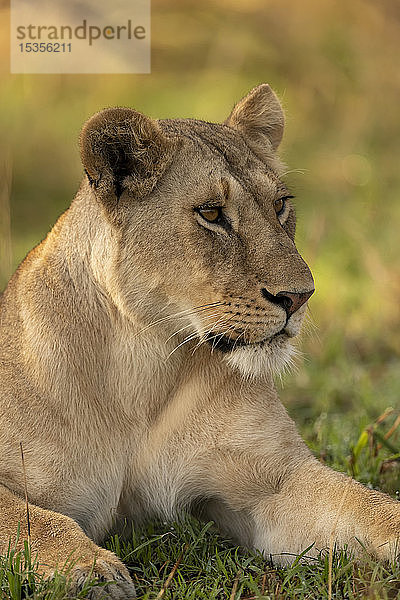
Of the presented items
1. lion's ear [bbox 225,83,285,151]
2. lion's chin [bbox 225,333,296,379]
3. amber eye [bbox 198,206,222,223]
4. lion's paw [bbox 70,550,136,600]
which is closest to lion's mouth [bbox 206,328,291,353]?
lion's chin [bbox 225,333,296,379]

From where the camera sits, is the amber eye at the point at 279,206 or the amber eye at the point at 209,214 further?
the amber eye at the point at 279,206

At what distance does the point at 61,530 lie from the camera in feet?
7.98

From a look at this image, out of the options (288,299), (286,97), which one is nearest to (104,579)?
(288,299)

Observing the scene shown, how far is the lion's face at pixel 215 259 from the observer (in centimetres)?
257

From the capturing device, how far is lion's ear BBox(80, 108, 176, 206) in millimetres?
2592

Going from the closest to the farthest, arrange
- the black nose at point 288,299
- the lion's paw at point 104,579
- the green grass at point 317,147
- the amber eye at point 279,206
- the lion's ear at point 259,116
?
the lion's paw at point 104,579, the black nose at point 288,299, the amber eye at point 279,206, the lion's ear at point 259,116, the green grass at point 317,147

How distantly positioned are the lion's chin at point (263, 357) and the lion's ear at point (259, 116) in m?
0.80

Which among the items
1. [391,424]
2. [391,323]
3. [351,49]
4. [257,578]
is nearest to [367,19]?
[351,49]

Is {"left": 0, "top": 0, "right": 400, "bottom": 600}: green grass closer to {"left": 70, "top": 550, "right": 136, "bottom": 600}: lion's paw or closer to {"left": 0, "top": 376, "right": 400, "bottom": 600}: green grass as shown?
{"left": 0, "top": 376, "right": 400, "bottom": 600}: green grass

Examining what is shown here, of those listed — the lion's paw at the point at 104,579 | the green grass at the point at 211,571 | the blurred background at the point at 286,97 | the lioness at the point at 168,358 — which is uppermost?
the blurred background at the point at 286,97

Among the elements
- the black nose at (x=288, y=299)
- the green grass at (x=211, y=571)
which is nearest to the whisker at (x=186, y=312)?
the black nose at (x=288, y=299)

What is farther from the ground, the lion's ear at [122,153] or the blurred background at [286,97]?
the blurred background at [286,97]

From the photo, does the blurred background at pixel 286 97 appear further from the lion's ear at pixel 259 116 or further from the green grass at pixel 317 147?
the lion's ear at pixel 259 116

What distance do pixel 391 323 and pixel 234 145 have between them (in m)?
2.75
